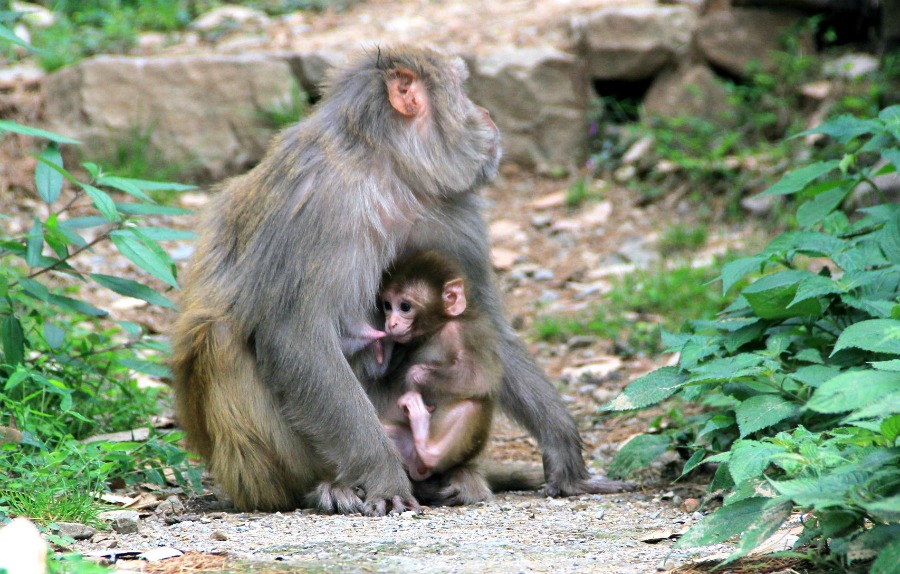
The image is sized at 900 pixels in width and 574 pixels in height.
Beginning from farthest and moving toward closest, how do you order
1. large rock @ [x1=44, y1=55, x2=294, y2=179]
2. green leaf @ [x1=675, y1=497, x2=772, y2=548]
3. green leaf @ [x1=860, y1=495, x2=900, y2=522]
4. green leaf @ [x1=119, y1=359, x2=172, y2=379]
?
large rock @ [x1=44, y1=55, x2=294, y2=179] < green leaf @ [x1=119, y1=359, x2=172, y2=379] < green leaf @ [x1=675, y1=497, x2=772, y2=548] < green leaf @ [x1=860, y1=495, x2=900, y2=522]

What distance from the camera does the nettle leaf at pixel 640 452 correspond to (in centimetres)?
441

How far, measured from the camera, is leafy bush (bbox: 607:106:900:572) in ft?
8.98

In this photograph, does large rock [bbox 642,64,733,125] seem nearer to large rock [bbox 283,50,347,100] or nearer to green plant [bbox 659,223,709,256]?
green plant [bbox 659,223,709,256]

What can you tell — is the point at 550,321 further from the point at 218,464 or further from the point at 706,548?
the point at 706,548

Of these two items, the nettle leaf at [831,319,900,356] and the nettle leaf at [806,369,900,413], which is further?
the nettle leaf at [831,319,900,356]

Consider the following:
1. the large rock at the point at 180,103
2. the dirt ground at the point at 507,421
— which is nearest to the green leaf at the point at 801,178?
the dirt ground at the point at 507,421

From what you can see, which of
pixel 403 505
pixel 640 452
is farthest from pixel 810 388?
pixel 403 505

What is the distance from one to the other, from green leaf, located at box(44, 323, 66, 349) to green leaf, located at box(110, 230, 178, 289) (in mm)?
629

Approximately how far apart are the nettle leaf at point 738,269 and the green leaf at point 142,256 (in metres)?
2.14

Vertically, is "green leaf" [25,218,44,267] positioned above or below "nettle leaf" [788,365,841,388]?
above

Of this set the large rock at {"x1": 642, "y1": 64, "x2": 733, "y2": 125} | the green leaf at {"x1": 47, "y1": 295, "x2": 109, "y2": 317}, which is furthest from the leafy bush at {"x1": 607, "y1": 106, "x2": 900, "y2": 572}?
the large rock at {"x1": 642, "y1": 64, "x2": 733, "y2": 125}

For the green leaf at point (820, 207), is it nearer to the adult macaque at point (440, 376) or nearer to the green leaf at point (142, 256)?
the adult macaque at point (440, 376)

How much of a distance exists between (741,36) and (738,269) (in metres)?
5.33

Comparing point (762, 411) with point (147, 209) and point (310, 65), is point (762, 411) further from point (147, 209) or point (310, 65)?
point (310, 65)
